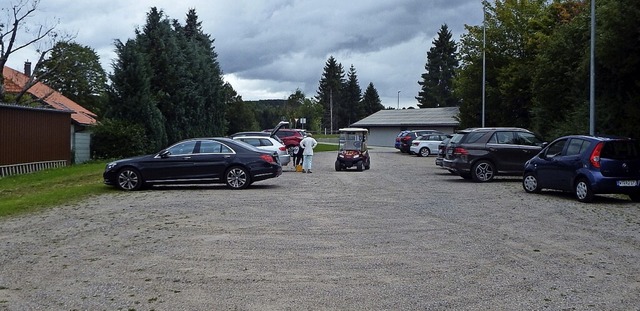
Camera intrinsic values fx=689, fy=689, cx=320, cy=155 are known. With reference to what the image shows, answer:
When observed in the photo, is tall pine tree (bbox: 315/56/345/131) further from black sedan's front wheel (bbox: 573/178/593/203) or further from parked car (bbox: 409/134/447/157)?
black sedan's front wheel (bbox: 573/178/593/203)

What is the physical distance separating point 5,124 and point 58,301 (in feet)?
71.6

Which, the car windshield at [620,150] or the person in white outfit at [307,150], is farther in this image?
the person in white outfit at [307,150]

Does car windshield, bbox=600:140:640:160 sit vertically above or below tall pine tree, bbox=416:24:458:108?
below

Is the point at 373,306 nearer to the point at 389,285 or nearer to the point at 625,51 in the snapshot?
the point at 389,285

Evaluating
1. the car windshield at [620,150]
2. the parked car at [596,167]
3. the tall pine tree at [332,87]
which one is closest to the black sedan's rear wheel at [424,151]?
the parked car at [596,167]

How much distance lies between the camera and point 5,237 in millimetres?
10922

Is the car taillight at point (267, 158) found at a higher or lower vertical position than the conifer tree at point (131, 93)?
lower

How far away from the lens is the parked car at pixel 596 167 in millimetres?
15570

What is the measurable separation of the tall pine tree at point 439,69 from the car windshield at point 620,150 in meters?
86.5

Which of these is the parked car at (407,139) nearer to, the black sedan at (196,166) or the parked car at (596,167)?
the black sedan at (196,166)

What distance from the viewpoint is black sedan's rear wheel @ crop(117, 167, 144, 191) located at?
19328mm

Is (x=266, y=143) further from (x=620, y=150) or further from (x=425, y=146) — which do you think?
(x=425, y=146)

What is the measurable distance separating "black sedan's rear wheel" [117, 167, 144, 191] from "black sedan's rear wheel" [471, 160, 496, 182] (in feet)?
34.6

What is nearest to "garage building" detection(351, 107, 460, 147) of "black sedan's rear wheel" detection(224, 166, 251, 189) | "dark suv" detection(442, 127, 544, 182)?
"dark suv" detection(442, 127, 544, 182)
